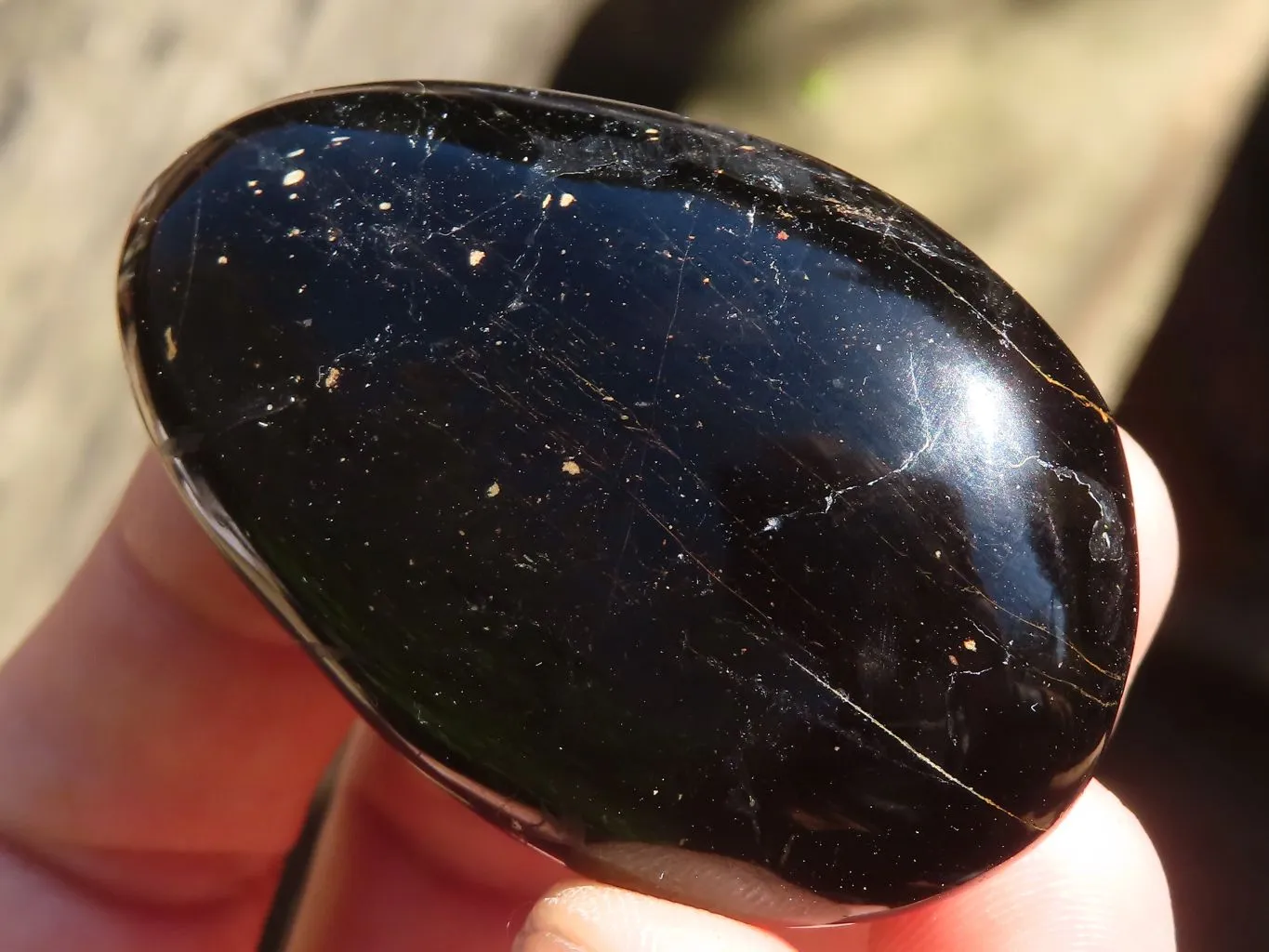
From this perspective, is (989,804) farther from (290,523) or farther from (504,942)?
Result: (504,942)

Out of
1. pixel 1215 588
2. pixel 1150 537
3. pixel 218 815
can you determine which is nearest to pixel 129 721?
pixel 218 815

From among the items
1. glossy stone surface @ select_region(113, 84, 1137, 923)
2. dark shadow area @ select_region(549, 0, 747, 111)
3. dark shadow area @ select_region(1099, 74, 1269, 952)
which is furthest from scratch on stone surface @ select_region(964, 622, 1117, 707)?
dark shadow area @ select_region(549, 0, 747, 111)

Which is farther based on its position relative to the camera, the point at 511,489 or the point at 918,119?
the point at 918,119

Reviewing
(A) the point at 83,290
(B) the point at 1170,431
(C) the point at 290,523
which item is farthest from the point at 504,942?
(B) the point at 1170,431

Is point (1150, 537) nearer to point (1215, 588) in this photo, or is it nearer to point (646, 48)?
point (1215, 588)

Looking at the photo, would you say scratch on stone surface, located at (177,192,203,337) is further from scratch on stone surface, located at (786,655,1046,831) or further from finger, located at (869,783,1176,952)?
finger, located at (869,783,1176,952)
